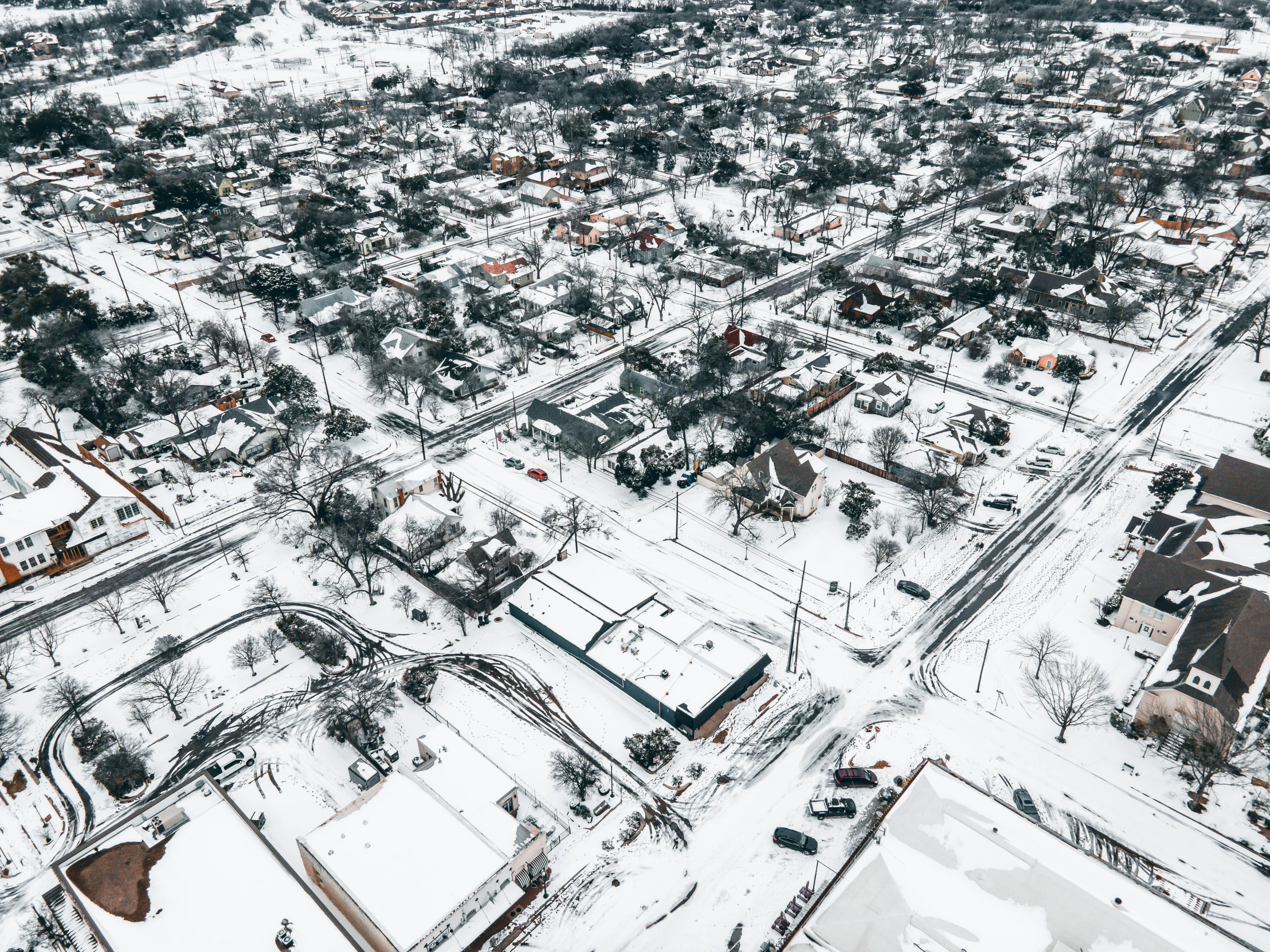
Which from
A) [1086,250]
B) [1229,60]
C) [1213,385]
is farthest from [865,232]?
[1229,60]

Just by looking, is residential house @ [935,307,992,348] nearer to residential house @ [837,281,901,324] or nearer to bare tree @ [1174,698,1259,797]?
residential house @ [837,281,901,324]

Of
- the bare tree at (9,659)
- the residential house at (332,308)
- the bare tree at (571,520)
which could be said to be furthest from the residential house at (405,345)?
the bare tree at (9,659)

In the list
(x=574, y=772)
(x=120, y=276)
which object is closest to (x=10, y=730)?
(x=574, y=772)

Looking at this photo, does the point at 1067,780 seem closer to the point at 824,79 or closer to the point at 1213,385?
the point at 1213,385

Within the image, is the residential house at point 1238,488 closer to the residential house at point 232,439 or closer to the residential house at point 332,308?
the residential house at point 232,439

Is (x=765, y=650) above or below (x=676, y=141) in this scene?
below

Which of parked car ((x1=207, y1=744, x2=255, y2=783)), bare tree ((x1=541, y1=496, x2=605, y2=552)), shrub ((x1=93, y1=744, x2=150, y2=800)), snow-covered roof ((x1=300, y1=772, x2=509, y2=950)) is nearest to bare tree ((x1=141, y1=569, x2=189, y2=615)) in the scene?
shrub ((x1=93, y1=744, x2=150, y2=800))

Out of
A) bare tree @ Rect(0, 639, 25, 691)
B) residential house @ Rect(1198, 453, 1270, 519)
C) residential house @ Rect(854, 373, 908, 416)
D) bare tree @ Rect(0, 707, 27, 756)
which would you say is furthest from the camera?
residential house @ Rect(854, 373, 908, 416)
